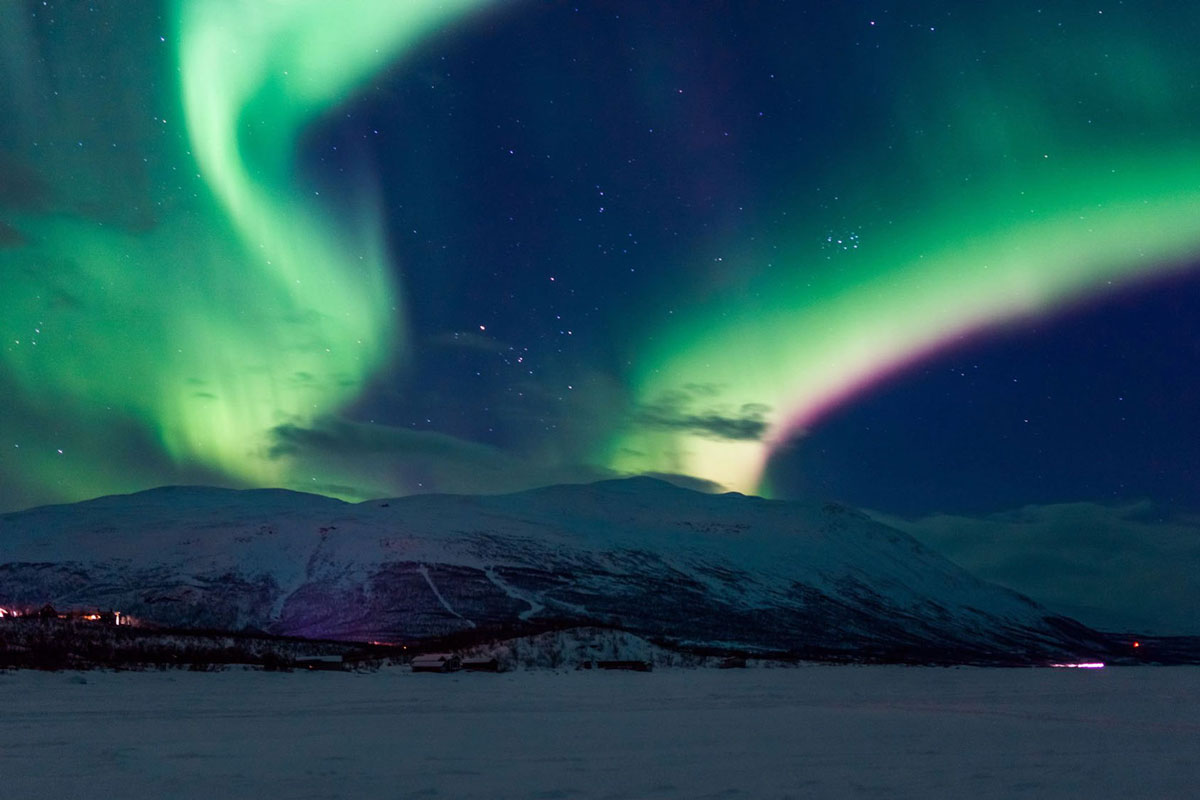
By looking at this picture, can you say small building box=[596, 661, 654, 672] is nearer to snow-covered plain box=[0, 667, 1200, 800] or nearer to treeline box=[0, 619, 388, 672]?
treeline box=[0, 619, 388, 672]

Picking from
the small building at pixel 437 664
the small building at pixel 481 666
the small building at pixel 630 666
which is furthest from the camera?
the small building at pixel 630 666

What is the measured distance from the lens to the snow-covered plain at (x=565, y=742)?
52.1ft

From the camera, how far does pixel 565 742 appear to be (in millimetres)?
21562

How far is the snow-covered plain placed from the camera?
15.9 metres

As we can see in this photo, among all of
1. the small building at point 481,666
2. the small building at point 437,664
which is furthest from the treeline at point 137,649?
the small building at point 481,666

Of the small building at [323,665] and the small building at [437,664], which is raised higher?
the small building at [437,664]

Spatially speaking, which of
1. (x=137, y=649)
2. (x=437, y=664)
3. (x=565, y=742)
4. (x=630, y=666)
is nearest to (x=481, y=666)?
(x=437, y=664)

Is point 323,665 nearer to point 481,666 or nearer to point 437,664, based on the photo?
point 437,664

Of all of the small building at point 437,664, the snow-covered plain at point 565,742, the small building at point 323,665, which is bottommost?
the snow-covered plain at point 565,742

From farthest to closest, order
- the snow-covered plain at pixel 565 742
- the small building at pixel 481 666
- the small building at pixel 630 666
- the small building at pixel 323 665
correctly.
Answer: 1. the small building at pixel 630 666
2. the small building at pixel 481 666
3. the small building at pixel 323 665
4. the snow-covered plain at pixel 565 742

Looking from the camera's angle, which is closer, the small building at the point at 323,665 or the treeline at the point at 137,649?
the treeline at the point at 137,649

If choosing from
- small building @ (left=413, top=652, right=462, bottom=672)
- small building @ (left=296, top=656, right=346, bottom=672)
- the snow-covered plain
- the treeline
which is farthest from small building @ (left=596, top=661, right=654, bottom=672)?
the snow-covered plain

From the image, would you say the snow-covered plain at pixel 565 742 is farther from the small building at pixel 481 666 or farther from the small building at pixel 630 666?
the small building at pixel 630 666

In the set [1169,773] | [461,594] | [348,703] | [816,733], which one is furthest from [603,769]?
[461,594]
